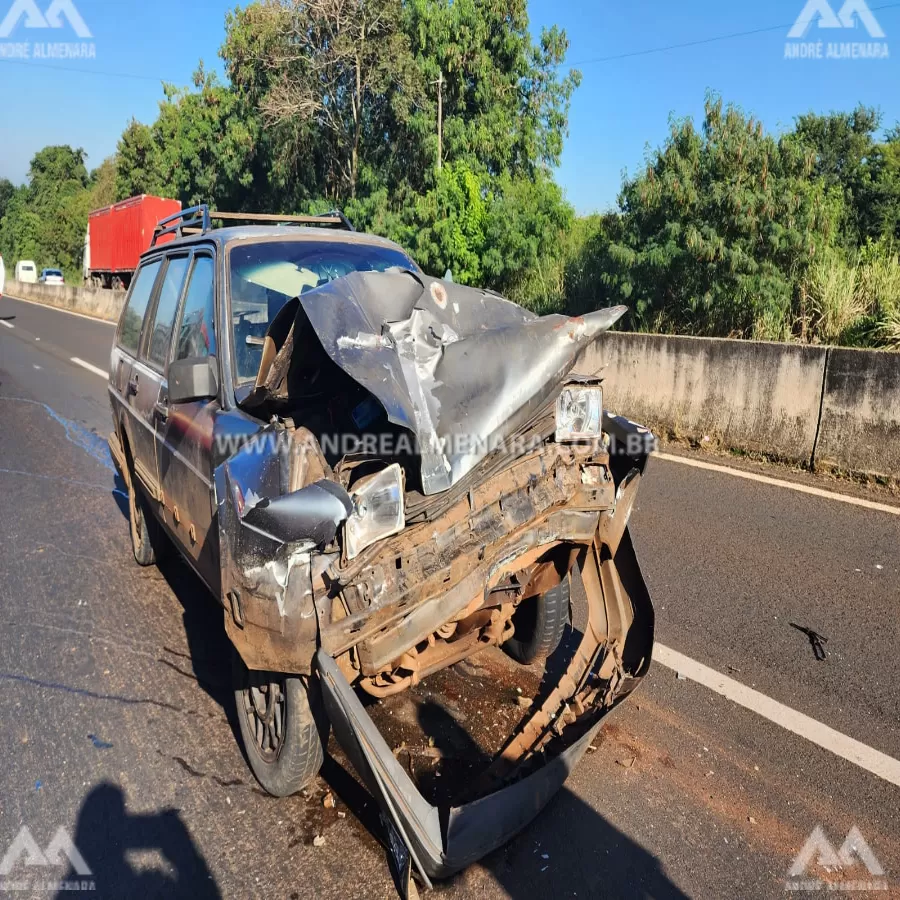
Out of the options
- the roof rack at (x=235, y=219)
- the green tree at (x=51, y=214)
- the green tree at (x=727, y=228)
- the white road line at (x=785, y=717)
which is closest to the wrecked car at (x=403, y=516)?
the white road line at (x=785, y=717)

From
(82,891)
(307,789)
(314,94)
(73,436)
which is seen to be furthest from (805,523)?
(314,94)

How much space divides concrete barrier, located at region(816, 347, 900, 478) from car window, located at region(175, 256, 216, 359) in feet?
19.1

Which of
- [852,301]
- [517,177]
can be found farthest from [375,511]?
[517,177]

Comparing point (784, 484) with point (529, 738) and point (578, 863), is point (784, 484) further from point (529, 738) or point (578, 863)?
point (578, 863)

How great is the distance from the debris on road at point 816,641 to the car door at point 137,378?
3.68 metres

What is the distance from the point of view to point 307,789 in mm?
3059

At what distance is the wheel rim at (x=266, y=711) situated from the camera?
2.91 metres

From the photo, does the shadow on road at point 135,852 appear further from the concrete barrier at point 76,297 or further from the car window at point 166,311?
the concrete barrier at point 76,297

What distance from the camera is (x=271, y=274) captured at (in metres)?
3.76

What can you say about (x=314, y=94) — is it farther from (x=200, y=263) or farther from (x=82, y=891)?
(x=82, y=891)

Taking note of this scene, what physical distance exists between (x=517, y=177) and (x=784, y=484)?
15421mm

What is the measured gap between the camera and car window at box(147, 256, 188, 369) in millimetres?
4199

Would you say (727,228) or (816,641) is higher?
(727,228)

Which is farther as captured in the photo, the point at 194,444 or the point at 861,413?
the point at 861,413
